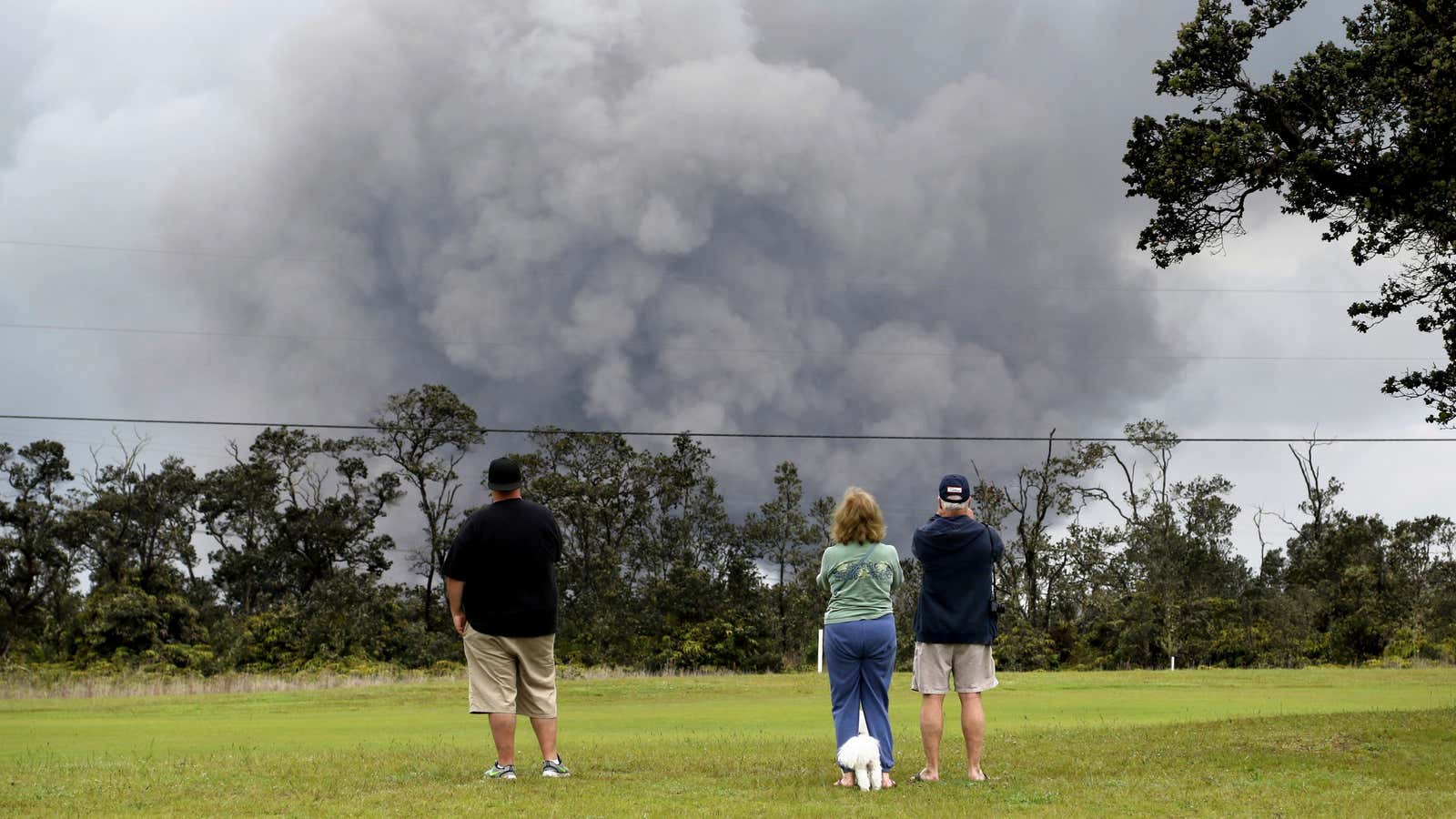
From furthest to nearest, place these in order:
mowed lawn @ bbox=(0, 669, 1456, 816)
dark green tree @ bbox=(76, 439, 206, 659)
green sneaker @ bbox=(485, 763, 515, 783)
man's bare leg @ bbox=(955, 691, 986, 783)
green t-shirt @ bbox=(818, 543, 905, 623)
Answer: dark green tree @ bbox=(76, 439, 206, 659), man's bare leg @ bbox=(955, 691, 986, 783), green sneaker @ bbox=(485, 763, 515, 783), green t-shirt @ bbox=(818, 543, 905, 623), mowed lawn @ bbox=(0, 669, 1456, 816)

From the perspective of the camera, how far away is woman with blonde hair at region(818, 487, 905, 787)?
29.0 feet

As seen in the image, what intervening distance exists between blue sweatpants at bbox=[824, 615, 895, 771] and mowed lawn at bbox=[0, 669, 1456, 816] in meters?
0.46

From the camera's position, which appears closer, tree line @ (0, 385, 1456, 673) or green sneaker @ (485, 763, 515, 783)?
green sneaker @ (485, 763, 515, 783)

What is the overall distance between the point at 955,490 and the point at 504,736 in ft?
11.7

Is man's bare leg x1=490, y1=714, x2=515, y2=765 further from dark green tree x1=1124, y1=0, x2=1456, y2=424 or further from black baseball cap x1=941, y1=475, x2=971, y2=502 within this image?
dark green tree x1=1124, y1=0, x2=1456, y2=424

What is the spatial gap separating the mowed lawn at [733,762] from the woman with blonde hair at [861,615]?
568 millimetres

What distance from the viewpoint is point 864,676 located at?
898cm

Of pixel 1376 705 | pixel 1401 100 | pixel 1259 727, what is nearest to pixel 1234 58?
pixel 1401 100

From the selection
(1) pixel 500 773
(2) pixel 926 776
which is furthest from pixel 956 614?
(1) pixel 500 773

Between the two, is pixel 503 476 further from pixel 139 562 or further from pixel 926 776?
pixel 139 562

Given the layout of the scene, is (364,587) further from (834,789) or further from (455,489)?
(834,789)

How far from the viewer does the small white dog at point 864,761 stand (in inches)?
334

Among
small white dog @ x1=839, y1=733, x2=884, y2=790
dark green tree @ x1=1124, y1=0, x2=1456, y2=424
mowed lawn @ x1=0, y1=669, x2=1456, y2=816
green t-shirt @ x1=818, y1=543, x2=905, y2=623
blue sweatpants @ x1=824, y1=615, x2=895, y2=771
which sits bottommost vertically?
mowed lawn @ x1=0, y1=669, x2=1456, y2=816

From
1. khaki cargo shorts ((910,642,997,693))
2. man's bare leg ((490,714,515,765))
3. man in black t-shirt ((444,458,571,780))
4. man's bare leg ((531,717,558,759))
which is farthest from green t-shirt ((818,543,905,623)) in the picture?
man's bare leg ((490,714,515,765))
